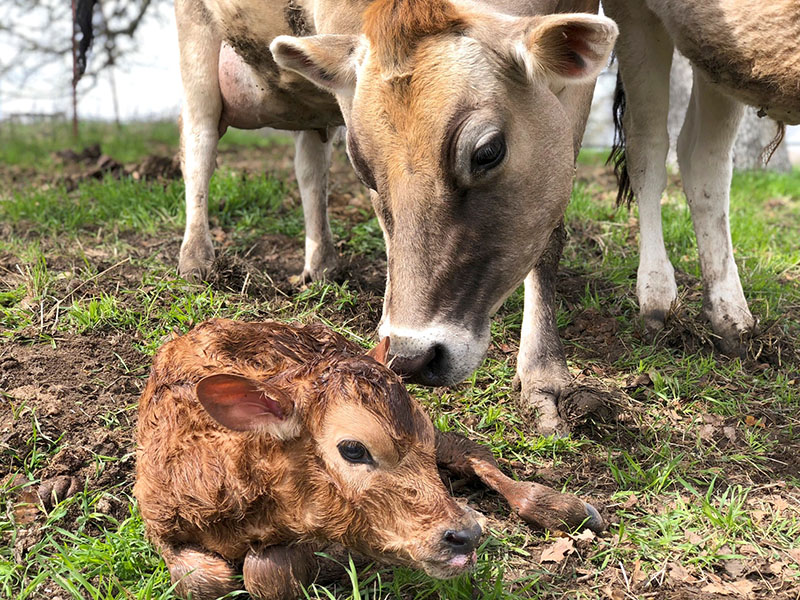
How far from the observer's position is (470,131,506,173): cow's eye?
3.16m

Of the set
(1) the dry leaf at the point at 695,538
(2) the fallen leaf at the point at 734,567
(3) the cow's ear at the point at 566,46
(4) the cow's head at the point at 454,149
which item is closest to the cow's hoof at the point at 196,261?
(4) the cow's head at the point at 454,149

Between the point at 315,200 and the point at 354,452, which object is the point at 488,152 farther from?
the point at 315,200

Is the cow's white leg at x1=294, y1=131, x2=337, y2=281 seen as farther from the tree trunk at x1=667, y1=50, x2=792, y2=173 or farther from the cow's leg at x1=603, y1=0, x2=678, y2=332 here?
the tree trunk at x1=667, y1=50, x2=792, y2=173

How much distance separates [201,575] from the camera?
2.46 meters

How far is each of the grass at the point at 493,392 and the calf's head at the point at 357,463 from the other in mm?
238

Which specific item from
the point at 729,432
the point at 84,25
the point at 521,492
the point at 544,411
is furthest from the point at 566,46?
the point at 84,25

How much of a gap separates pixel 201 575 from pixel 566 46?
2.24 meters

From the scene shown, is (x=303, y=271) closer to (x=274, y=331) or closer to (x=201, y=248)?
(x=201, y=248)

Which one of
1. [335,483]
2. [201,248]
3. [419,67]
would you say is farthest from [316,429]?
[201,248]

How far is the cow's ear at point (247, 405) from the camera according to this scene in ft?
7.43

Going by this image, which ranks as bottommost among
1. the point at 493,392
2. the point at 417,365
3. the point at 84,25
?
the point at 493,392

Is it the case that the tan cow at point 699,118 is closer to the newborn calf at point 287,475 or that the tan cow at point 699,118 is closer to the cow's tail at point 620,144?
the cow's tail at point 620,144

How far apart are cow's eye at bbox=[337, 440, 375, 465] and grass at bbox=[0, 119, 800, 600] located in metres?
0.37

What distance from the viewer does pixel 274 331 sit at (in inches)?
110
